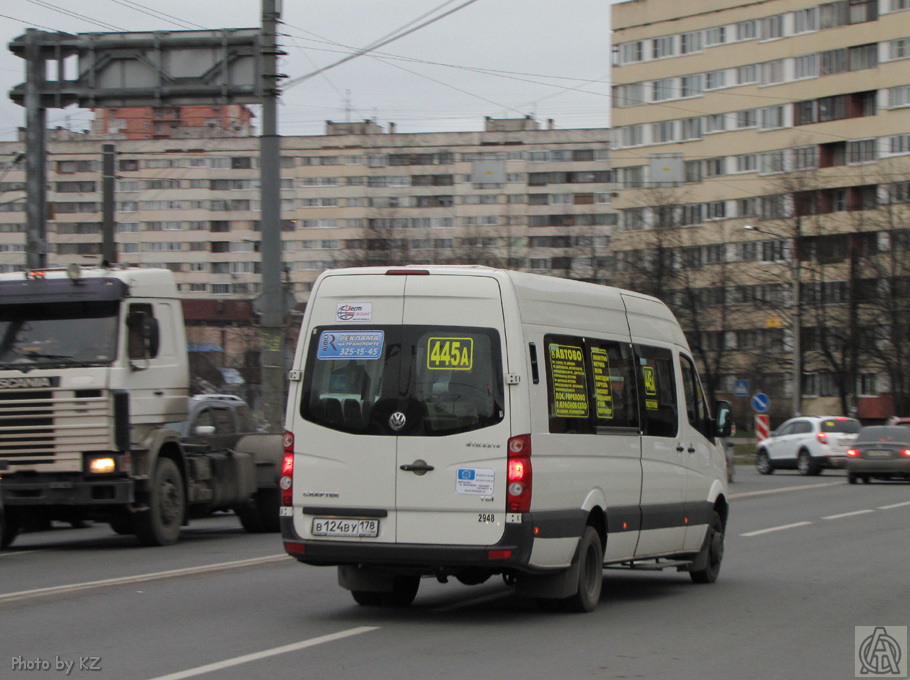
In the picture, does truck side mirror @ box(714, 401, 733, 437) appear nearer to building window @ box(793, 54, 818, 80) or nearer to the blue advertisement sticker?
the blue advertisement sticker

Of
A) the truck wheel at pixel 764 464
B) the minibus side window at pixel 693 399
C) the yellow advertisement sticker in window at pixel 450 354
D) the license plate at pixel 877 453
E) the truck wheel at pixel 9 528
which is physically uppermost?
the yellow advertisement sticker in window at pixel 450 354

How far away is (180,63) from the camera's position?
24484mm

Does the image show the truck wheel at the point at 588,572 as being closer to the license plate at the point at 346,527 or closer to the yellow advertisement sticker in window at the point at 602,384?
the yellow advertisement sticker in window at the point at 602,384

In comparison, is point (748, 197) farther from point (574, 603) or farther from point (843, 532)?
point (574, 603)

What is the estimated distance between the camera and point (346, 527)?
934 cm

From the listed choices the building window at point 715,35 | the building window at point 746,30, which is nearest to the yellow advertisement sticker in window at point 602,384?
the building window at point 746,30

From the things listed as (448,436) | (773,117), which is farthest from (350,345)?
(773,117)

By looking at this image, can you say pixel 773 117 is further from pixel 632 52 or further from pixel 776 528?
pixel 776 528

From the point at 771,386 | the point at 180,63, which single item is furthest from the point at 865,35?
the point at 180,63

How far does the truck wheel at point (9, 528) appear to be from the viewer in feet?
53.0

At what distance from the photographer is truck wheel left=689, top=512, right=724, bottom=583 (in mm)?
12188

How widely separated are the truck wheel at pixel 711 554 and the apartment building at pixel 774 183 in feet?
177

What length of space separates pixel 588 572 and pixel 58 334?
766 cm

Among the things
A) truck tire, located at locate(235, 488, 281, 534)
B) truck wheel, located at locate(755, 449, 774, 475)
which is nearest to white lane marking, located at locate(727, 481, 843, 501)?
truck wheel, located at locate(755, 449, 774, 475)
